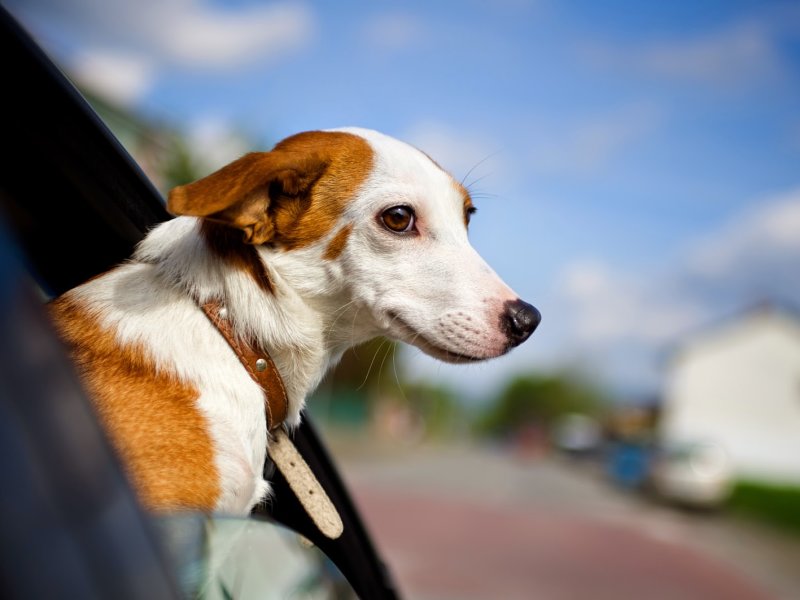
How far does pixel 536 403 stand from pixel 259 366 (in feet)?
348

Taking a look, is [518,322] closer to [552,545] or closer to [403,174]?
[403,174]

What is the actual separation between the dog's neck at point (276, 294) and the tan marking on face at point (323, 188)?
0.06m

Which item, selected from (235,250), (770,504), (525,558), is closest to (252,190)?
(235,250)

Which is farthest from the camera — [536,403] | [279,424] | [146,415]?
[536,403]

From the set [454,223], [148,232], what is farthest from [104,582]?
[454,223]

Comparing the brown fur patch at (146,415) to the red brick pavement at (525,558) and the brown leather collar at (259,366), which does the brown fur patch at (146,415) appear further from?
the red brick pavement at (525,558)

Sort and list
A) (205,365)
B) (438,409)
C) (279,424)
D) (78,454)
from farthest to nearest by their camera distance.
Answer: (438,409), (279,424), (205,365), (78,454)

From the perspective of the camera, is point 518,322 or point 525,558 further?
point 525,558

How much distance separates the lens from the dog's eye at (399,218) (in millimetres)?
2168

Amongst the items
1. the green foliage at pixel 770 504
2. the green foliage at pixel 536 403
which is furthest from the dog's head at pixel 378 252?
the green foliage at pixel 536 403

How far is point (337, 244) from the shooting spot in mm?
2117

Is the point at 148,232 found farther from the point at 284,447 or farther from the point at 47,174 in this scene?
the point at 284,447

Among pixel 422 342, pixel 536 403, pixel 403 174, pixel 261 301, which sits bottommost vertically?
pixel 261 301

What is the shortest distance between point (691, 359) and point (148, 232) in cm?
5107
